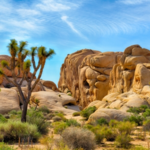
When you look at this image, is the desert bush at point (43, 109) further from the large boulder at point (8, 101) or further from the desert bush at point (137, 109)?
the desert bush at point (137, 109)

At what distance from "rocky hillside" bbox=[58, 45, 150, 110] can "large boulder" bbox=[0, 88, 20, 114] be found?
32.9 feet

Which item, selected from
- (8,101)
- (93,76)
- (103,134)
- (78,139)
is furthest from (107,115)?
(93,76)

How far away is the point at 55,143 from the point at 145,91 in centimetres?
1941

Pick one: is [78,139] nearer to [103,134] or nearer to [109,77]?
[103,134]

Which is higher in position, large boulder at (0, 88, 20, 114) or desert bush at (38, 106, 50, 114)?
large boulder at (0, 88, 20, 114)

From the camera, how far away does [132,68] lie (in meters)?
29.6

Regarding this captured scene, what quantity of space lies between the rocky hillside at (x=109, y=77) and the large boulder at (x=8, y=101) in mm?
10038

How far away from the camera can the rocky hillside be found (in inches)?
1000

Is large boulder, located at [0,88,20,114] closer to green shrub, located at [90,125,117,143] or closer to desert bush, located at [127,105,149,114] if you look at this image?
desert bush, located at [127,105,149,114]

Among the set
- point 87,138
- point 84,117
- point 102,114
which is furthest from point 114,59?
point 87,138

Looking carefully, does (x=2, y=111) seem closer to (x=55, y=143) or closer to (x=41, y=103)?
(x=41, y=103)

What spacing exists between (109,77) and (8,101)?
2201cm

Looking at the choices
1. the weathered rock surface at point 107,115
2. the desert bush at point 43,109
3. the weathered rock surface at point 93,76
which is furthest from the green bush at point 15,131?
the weathered rock surface at point 93,76

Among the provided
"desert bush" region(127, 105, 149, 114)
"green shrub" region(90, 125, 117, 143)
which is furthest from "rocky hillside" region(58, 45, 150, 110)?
"green shrub" region(90, 125, 117, 143)
